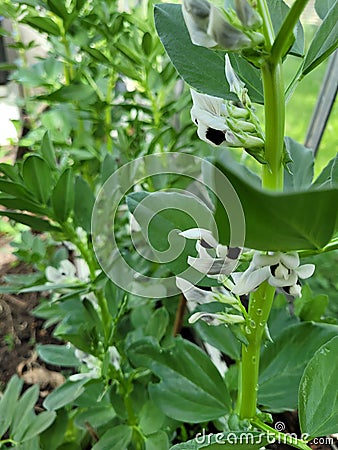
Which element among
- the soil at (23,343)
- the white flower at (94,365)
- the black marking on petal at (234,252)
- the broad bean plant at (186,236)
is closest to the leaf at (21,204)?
the broad bean plant at (186,236)

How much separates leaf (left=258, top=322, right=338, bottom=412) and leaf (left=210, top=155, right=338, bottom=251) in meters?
0.23

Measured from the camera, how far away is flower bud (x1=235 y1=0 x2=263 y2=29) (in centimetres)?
21

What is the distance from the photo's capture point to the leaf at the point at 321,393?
0.33 m

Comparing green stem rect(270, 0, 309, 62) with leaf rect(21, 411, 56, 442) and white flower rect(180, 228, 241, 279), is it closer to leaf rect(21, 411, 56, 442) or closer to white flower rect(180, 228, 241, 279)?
white flower rect(180, 228, 241, 279)

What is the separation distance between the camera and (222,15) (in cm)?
21

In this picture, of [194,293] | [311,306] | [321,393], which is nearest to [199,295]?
[194,293]

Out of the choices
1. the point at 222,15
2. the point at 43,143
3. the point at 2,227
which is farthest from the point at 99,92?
the point at 222,15

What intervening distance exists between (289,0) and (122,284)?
14.5 inches

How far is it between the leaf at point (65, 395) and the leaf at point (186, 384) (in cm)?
9

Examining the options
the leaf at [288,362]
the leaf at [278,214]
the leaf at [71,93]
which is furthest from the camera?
the leaf at [71,93]

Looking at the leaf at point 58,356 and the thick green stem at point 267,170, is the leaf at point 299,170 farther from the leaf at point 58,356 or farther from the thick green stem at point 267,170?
the leaf at point 58,356

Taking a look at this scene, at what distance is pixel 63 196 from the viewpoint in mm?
485

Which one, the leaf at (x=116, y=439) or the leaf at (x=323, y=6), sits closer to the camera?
the leaf at (x=323, y=6)

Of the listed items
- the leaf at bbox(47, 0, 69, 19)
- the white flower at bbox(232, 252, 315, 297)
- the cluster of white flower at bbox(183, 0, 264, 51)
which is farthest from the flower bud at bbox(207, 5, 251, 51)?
the leaf at bbox(47, 0, 69, 19)
